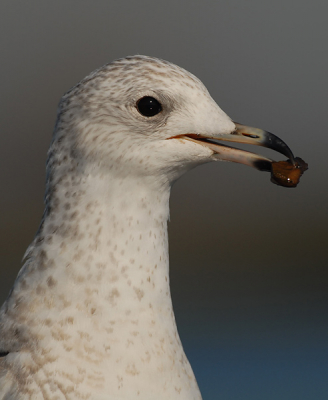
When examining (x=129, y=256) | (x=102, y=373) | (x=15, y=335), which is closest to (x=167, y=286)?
(x=129, y=256)

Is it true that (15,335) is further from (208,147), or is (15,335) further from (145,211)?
(208,147)

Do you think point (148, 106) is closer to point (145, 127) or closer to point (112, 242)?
point (145, 127)

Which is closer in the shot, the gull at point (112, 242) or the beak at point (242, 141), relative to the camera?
the gull at point (112, 242)

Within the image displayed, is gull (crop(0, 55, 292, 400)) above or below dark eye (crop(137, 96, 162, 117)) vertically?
below

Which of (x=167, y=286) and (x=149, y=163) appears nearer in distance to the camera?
(x=149, y=163)

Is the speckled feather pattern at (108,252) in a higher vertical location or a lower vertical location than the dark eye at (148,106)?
lower
